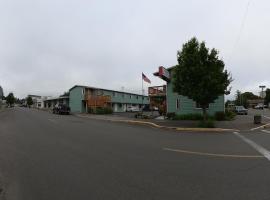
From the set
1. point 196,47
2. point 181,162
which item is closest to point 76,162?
point 181,162

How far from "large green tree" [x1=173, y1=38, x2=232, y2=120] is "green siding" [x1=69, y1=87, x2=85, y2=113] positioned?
3896cm

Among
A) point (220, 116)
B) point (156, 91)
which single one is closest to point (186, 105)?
point (220, 116)

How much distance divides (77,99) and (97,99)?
10291mm

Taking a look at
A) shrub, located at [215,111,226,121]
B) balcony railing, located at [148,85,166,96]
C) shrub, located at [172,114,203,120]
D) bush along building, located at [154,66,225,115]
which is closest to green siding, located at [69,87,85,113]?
balcony railing, located at [148,85,166,96]

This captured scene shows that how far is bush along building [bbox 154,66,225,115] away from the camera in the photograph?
30.0m

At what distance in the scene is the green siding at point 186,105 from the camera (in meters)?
30.1

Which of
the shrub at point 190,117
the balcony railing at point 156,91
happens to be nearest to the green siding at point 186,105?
the shrub at point 190,117

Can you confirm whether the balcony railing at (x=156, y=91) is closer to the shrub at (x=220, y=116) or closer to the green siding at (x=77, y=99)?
the shrub at (x=220, y=116)

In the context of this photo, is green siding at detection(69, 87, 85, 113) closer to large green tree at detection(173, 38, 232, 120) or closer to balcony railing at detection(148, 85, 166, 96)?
balcony railing at detection(148, 85, 166, 96)

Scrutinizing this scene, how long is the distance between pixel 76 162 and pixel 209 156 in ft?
13.9

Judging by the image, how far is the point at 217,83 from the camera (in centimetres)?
2150

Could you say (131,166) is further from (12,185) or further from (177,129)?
(177,129)

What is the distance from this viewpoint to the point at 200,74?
850 inches

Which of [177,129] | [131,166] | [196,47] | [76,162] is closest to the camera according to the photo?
[131,166]
